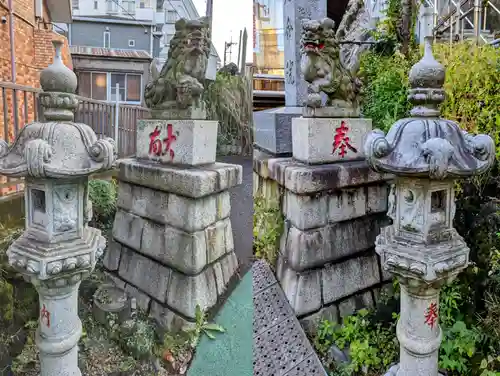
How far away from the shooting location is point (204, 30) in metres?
2.48

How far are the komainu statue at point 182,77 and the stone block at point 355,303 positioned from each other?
1908 mm

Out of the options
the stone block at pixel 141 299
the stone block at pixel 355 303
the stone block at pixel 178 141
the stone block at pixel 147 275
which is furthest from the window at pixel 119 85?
the stone block at pixel 355 303

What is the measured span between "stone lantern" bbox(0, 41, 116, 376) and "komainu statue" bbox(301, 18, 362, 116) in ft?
5.73

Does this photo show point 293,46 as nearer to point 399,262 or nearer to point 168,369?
point 399,262

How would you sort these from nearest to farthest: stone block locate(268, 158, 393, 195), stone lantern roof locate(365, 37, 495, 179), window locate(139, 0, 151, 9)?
stone lantern roof locate(365, 37, 495, 179) → window locate(139, 0, 151, 9) → stone block locate(268, 158, 393, 195)

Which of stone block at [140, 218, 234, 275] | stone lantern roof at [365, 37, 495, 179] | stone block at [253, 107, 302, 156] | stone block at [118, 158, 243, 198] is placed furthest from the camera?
stone block at [253, 107, 302, 156]

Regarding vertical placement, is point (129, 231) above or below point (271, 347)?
above

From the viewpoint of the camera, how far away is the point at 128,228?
2.59 meters

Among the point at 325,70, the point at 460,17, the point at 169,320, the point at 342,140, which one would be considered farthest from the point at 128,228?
the point at 460,17

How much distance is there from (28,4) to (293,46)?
2126 mm

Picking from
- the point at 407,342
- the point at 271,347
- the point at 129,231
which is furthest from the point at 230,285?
the point at 407,342

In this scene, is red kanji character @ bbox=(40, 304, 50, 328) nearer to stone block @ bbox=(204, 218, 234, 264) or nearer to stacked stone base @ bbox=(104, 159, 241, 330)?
stacked stone base @ bbox=(104, 159, 241, 330)

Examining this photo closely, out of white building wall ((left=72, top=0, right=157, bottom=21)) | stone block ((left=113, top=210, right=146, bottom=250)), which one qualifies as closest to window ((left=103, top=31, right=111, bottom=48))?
white building wall ((left=72, top=0, right=157, bottom=21))

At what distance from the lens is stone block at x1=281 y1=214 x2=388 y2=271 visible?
3039 mm
